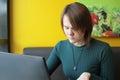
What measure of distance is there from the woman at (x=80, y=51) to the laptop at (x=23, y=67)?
1.22 ft

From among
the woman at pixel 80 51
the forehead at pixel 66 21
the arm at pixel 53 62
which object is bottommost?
the arm at pixel 53 62

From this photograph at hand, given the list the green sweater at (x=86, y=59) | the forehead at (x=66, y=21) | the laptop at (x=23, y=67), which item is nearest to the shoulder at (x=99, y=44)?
the green sweater at (x=86, y=59)

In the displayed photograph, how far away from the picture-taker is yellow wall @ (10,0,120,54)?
208cm

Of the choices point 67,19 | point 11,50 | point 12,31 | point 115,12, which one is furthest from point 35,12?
point 67,19

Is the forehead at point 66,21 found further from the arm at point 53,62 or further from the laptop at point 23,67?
the laptop at point 23,67

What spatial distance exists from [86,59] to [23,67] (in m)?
0.56

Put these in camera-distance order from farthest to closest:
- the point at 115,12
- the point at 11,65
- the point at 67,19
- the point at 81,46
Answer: the point at 115,12
the point at 81,46
the point at 67,19
the point at 11,65

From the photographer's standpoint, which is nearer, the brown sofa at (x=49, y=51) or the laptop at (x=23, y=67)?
the laptop at (x=23, y=67)

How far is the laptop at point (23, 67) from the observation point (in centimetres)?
89

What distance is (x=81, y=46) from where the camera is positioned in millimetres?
1411

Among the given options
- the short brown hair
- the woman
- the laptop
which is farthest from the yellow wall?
the laptop

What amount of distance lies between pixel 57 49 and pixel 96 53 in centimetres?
26

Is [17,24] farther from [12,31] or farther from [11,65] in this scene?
[11,65]

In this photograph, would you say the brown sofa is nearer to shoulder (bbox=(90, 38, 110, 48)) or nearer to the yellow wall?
the yellow wall
